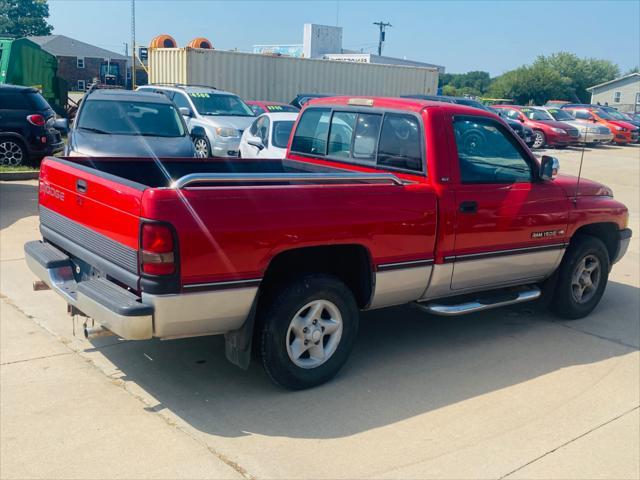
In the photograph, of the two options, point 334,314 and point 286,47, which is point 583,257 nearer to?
point 334,314

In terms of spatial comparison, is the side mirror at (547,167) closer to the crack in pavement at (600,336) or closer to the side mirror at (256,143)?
the crack in pavement at (600,336)

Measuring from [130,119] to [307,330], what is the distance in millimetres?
7445

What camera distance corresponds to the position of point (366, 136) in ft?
18.9

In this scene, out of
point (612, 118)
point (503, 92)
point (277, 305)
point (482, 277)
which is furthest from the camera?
point (503, 92)

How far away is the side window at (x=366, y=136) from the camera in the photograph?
5.68 metres

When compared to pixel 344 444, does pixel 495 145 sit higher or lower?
higher

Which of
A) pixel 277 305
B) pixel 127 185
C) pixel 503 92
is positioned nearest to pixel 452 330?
pixel 277 305

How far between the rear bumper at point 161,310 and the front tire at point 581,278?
11.2ft

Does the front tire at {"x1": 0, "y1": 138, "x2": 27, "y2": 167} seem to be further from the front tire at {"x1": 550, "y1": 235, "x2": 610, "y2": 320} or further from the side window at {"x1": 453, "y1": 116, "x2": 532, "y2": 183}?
the front tire at {"x1": 550, "y1": 235, "x2": 610, "y2": 320}

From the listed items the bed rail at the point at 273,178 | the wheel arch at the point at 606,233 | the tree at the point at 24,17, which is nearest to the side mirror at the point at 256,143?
the wheel arch at the point at 606,233

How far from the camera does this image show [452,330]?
20.4 ft

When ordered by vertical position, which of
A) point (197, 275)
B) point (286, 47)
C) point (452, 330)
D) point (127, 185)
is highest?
point (286, 47)

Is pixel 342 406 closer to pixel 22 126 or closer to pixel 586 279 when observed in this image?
pixel 586 279

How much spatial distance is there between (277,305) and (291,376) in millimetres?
509
